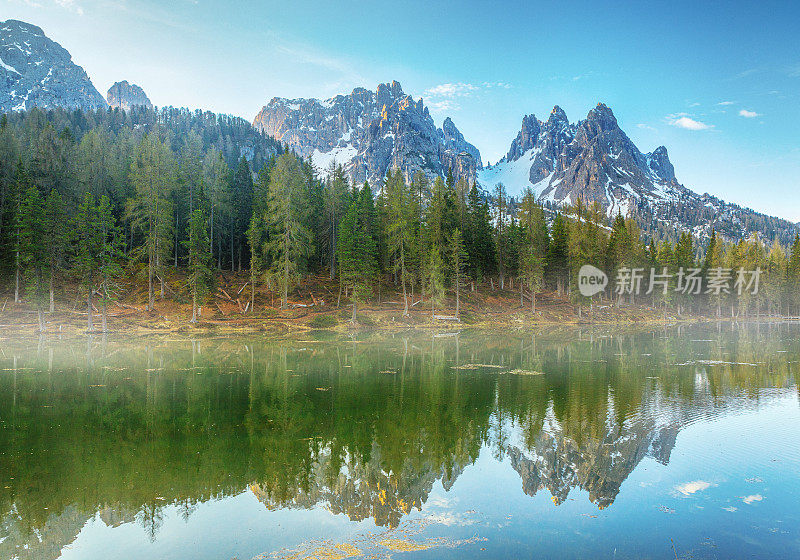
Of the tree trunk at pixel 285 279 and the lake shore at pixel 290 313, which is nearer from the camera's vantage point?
the lake shore at pixel 290 313

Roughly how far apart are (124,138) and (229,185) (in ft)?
131

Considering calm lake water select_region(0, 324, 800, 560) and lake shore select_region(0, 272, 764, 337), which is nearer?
calm lake water select_region(0, 324, 800, 560)

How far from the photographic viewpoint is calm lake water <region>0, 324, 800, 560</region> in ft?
32.8

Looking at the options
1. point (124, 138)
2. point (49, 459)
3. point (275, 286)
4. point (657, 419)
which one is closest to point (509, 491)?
point (657, 419)

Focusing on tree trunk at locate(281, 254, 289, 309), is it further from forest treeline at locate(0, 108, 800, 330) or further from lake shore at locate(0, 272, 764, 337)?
lake shore at locate(0, 272, 764, 337)

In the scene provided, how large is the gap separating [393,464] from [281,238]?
50601mm

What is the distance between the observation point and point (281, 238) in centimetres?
6116

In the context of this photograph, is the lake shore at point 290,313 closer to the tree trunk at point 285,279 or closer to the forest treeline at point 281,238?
the tree trunk at point 285,279

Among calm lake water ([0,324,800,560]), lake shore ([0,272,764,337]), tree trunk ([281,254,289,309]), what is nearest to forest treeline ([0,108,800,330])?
tree trunk ([281,254,289,309])

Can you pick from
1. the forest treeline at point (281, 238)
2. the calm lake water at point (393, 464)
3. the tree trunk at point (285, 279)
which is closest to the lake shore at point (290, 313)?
the tree trunk at point (285, 279)

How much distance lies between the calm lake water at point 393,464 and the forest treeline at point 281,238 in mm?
25917

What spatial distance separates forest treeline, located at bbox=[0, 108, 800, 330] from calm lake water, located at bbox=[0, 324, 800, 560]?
2592 centimetres

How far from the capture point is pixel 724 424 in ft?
63.0

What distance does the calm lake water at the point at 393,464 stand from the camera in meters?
10.0
